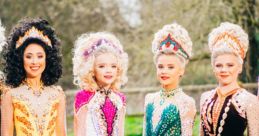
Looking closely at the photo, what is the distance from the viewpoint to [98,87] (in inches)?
217

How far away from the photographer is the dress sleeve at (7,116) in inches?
203

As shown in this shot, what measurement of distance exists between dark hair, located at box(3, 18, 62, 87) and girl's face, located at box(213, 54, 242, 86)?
4.70 ft

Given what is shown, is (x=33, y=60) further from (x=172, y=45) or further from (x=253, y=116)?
(x=253, y=116)

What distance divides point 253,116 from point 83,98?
1.50m

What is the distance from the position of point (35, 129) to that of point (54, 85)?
0.46 m

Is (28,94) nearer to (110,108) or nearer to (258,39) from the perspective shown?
(110,108)

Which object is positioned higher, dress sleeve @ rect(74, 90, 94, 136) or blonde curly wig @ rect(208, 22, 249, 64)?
blonde curly wig @ rect(208, 22, 249, 64)

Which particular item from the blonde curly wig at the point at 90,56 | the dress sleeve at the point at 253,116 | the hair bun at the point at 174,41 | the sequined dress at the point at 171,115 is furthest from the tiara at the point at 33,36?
the dress sleeve at the point at 253,116

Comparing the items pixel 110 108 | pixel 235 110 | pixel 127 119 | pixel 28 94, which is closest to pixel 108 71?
pixel 110 108

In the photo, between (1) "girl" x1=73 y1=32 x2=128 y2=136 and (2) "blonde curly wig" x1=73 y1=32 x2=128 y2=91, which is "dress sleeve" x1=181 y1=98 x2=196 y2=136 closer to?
(1) "girl" x1=73 y1=32 x2=128 y2=136

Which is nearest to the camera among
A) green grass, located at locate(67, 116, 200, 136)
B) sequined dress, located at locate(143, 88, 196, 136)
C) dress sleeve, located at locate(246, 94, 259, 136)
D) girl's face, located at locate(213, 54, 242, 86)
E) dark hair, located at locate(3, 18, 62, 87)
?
dress sleeve, located at locate(246, 94, 259, 136)

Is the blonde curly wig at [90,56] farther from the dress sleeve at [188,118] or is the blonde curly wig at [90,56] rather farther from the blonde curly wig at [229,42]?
the blonde curly wig at [229,42]

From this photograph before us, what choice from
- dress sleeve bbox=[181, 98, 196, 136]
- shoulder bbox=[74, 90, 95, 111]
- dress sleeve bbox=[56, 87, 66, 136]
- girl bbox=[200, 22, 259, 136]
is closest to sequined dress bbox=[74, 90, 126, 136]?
shoulder bbox=[74, 90, 95, 111]

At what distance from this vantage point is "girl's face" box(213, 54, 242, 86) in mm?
5156
